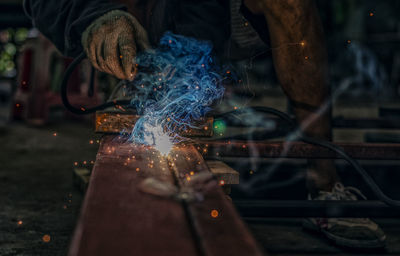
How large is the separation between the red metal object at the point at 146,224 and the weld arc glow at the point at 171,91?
1.58 feet

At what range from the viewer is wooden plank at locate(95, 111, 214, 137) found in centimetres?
148

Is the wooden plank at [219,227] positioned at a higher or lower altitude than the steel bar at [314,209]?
higher

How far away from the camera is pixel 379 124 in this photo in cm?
256

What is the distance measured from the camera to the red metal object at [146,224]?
0.60 m

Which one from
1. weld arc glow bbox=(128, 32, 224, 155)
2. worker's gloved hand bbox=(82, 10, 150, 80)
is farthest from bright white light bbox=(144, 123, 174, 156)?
worker's gloved hand bbox=(82, 10, 150, 80)

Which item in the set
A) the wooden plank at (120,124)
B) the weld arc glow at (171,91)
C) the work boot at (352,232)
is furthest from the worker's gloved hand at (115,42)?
the work boot at (352,232)

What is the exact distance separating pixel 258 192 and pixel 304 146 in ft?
2.61

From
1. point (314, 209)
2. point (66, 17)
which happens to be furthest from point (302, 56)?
point (66, 17)

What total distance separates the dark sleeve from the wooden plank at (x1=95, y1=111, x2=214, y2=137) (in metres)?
0.47

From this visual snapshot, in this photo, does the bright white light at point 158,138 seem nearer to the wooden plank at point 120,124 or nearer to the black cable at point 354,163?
the wooden plank at point 120,124

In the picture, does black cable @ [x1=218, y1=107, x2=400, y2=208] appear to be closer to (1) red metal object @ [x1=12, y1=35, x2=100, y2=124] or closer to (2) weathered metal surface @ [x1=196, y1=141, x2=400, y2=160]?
(2) weathered metal surface @ [x1=196, y1=141, x2=400, y2=160]

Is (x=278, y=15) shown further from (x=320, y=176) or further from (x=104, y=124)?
(x=104, y=124)

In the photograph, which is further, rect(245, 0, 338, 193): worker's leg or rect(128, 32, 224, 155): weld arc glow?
rect(245, 0, 338, 193): worker's leg

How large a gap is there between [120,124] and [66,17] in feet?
2.74
